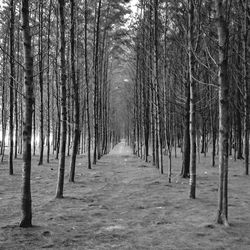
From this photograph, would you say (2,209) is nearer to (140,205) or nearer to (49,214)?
(49,214)

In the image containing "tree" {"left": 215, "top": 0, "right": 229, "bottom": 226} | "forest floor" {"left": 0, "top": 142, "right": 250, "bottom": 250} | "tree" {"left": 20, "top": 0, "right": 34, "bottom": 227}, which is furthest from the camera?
"tree" {"left": 215, "top": 0, "right": 229, "bottom": 226}

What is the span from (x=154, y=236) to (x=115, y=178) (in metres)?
8.16

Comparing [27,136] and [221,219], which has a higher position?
[27,136]

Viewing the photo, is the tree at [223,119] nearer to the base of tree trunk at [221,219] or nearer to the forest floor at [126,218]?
the base of tree trunk at [221,219]

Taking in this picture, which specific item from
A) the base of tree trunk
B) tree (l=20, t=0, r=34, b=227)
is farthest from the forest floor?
tree (l=20, t=0, r=34, b=227)

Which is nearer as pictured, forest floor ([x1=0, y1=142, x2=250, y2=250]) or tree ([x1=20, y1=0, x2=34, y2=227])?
forest floor ([x1=0, y1=142, x2=250, y2=250])

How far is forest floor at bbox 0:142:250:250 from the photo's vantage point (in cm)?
536

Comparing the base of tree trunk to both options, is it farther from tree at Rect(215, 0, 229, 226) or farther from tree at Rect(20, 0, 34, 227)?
tree at Rect(20, 0, 34, 227)

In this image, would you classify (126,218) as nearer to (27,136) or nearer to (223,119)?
(27,136)

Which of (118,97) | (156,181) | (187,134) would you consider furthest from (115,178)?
(118,97)

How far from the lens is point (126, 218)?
23.1ft

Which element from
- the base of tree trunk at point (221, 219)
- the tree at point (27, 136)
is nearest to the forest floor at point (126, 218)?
the base of tree trunk at point (221, 219)

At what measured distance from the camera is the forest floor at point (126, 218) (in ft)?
17.6

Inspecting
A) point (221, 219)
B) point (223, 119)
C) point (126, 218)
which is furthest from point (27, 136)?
point (221, 219)
